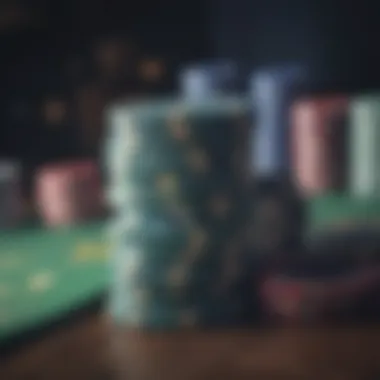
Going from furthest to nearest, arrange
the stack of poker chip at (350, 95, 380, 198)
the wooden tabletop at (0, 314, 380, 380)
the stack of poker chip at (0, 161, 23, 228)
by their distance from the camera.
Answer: the stack of poker chip at (0, 161, 23, 228)
the stack of poker chip at (350, 95, 380, 198)
the wooden tabletop at (0, 314, 380, 380)

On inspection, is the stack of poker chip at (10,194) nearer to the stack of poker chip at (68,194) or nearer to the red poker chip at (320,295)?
the stack of poker chip at (68,194)

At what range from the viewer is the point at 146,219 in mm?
1131

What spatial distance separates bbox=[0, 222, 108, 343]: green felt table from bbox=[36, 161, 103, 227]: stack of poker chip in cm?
1

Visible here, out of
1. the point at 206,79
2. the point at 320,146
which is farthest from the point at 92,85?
the point at 320,146

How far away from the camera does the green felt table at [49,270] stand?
114 centimetres

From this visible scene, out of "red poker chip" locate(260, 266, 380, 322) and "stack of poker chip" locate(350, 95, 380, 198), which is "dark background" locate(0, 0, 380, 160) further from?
"red poker chip" locate(260, 266, 380, 322)

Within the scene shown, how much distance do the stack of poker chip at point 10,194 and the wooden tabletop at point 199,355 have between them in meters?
0.15

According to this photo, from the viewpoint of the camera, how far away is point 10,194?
123 centimetres

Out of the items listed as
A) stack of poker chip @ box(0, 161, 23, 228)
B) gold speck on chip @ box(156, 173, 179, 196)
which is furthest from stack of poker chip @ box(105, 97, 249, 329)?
stack of poker chip @ box(0, 161, 23, 228)

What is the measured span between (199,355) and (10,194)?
0.29 metres

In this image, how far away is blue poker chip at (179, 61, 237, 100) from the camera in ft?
3.67

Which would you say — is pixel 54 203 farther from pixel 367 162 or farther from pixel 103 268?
pixel 367 162

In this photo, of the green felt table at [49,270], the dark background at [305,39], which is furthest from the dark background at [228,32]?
the green felt table at [49,270]

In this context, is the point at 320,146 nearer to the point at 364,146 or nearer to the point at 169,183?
the point at 364,146
